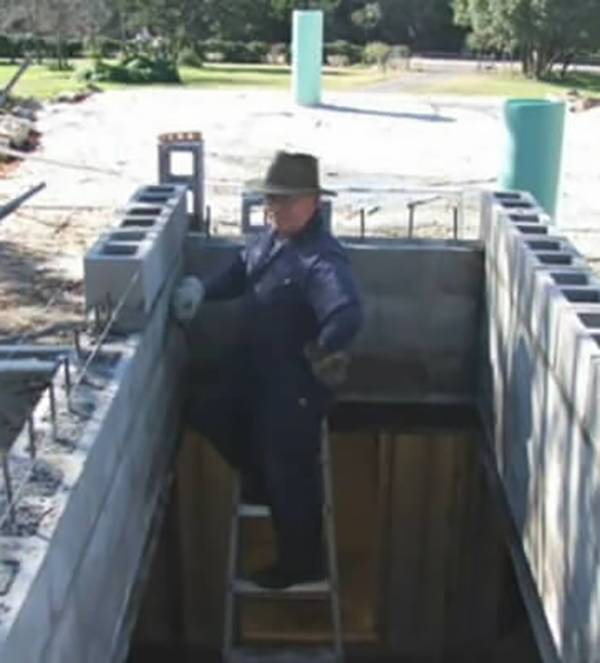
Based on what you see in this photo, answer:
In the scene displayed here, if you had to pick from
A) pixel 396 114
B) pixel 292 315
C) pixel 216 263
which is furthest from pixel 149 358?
pixel 396 114

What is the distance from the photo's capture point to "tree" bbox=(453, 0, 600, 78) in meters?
34.8

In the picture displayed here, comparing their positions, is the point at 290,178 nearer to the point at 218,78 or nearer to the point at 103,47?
the point at 218,78

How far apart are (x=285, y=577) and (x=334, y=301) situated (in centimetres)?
149

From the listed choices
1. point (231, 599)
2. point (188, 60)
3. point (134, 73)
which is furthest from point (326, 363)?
point (188, 60)

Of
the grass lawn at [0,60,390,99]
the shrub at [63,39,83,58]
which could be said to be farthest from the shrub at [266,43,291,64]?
the shrub at [63,39,83,58]

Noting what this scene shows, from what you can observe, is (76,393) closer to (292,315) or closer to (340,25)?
(292,315)

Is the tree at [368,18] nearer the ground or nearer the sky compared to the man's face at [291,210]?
nearer the ground

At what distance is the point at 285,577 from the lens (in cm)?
591

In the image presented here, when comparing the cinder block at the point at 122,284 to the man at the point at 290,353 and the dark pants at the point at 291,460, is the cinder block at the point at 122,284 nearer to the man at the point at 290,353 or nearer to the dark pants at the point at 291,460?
the man at the point at 290,353

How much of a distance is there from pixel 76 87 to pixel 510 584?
23103 mm

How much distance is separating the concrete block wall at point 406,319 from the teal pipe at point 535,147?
4.22 meters

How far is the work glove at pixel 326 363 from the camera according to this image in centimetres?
554

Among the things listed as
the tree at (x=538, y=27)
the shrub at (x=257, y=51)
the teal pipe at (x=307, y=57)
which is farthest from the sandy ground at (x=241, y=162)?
the shrub at (x=257, y=51)

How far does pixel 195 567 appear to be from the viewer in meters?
9.13
